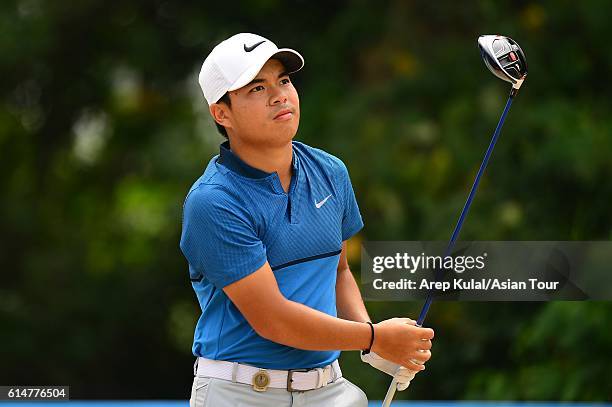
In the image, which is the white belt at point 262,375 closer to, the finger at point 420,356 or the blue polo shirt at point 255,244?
the blue polo shirt at point 255,244

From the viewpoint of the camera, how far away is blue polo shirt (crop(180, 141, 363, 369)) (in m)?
1.91

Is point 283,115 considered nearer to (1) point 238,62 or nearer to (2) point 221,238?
(1) point 238,62

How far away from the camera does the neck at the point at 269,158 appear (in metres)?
2.03

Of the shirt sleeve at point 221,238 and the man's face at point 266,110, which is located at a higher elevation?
the man's face at point 266,110

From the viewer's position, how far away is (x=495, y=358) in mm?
5492

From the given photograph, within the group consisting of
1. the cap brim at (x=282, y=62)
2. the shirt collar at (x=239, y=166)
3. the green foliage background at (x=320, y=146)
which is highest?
the cap brim at (x=282, y=62)

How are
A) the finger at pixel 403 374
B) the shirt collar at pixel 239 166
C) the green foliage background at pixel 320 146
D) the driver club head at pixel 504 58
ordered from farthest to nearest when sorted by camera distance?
1. the green foliage background at pixel 320 146
2. the driver club head at pixel 504 58
3. the finger at pixel 403 374
4. the shirt collar at pixel 239 166

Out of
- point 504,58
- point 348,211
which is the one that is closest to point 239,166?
point 348,211

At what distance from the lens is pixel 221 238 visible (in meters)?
1.91

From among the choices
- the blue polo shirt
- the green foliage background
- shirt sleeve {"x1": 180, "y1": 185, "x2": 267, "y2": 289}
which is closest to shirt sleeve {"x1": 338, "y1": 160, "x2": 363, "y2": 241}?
the blue polo shirt

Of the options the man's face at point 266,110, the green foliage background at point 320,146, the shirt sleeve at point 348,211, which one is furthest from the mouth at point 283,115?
the green foliage background at point 320,146

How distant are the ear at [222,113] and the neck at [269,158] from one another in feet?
0.14

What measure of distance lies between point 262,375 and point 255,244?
0.26 m

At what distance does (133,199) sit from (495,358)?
3.21m
